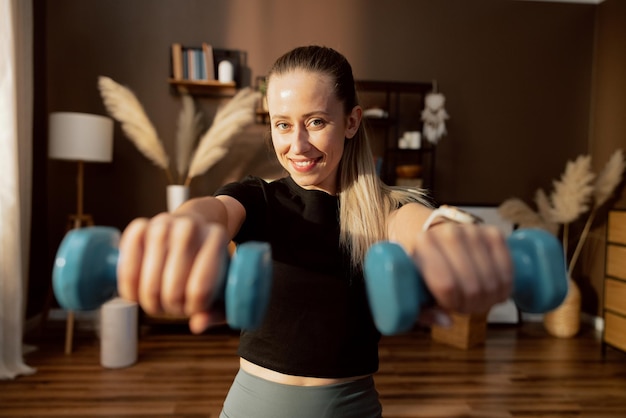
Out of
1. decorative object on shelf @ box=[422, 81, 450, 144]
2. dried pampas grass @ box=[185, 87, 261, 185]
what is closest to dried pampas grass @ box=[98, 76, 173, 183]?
dried pampas grass @ box=[185, 87, 261, 185]

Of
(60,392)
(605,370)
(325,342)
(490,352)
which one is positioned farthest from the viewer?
(490,352)

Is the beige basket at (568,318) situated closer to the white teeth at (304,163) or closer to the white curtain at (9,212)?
the white teeth at (304,163)

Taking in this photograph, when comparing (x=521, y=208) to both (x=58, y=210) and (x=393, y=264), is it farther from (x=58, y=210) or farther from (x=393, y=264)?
(x=58, y=210)

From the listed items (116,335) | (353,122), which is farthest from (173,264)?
(116,335)

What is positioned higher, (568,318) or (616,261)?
(616,261)

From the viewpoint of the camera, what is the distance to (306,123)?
0.76 metres

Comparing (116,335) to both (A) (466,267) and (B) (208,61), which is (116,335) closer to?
(B) (208,61)

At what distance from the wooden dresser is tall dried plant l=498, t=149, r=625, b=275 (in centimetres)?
44

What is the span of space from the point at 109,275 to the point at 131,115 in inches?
112

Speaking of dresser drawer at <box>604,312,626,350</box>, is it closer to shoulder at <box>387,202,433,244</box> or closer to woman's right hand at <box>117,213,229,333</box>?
shoulder at <box>387,202,433,244</box>

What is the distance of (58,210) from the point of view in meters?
3.37

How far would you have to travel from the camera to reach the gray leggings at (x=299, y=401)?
0.79 meters

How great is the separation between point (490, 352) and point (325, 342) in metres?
2.40

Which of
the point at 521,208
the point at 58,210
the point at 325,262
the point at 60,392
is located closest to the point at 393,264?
the point at 325,262
